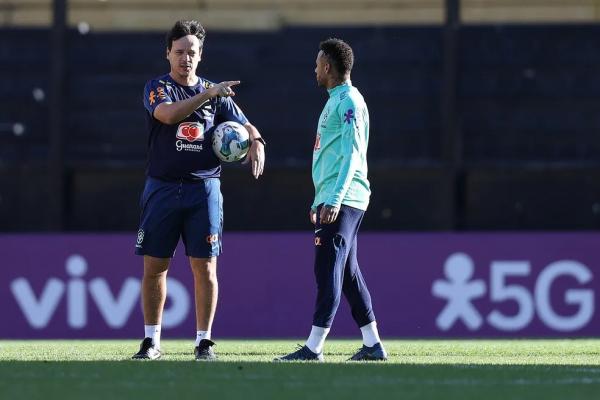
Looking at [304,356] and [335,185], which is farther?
[304,356]

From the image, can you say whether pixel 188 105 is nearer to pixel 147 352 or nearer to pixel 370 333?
pixel 147 352

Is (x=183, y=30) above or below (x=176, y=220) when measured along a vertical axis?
above

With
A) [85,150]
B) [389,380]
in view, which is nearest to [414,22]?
[85,150]

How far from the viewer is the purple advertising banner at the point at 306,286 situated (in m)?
13.9

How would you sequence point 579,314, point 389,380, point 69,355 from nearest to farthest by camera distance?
point 389,380, point 69,355, point 579,314

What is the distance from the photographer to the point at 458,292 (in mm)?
14023

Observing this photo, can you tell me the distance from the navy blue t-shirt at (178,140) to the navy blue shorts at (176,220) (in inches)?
2.7

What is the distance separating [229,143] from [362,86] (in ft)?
23.5

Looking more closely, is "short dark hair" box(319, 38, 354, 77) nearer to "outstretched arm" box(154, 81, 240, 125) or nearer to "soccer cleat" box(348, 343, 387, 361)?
"outstretched arm" box(154, 81, 240, 125)

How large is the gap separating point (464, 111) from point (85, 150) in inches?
153

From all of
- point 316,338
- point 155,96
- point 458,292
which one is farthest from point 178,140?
point 458,292

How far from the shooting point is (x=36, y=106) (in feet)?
52.1

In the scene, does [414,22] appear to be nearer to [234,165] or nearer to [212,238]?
[234,165]

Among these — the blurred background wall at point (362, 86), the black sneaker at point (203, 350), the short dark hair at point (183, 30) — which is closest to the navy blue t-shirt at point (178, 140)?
the short dark hair at point (183, 30)
